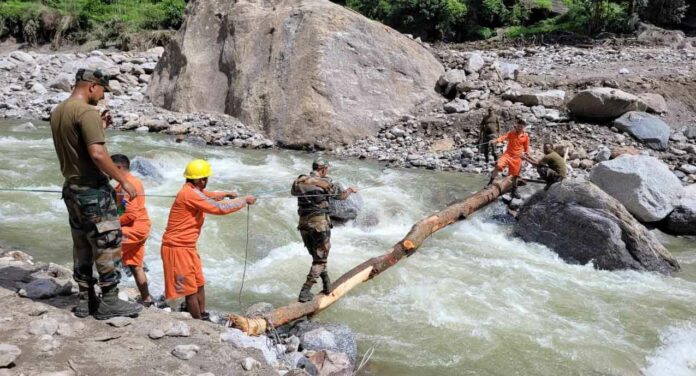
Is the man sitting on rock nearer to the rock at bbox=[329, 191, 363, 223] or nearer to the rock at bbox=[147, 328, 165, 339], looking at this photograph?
the rock at bbox=[329, 191, 363, 223]

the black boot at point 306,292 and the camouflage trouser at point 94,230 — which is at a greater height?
the camouflage trouser at point 94,230

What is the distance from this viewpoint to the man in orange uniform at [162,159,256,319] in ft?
15.2

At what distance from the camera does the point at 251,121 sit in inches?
Answer: 611

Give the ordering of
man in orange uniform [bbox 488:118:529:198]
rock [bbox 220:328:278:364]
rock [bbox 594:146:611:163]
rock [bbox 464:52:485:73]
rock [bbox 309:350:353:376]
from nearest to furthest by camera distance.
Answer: rock [bbox 220:328:278:364] → rock [bbox 309:350:353:376] → man in orange uniform [bbox 488:118:529:198] → rock [bbox 594:146:611:163] → rock [bbox 464:52:485:73]

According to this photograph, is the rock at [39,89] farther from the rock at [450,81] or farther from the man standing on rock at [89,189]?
the man standing on rock at [89,189]

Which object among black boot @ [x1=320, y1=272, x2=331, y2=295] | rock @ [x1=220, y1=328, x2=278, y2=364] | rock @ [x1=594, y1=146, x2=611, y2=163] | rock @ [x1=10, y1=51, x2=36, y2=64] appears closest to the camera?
rock @ [x1=220, y1=328, x2=278, y2=364]

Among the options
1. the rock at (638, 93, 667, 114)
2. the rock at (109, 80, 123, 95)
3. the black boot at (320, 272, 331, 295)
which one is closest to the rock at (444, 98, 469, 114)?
the rock at (638, 93, 667, 114)

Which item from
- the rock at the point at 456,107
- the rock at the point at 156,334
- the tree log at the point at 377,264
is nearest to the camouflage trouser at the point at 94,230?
the rock at the point at 156,334

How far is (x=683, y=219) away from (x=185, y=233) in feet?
27.9

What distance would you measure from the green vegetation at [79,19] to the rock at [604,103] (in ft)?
79.1

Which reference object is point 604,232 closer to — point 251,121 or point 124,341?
point 124,341

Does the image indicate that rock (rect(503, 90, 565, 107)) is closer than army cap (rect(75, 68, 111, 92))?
No

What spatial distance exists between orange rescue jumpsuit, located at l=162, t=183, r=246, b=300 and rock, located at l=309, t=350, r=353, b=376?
3.87 feet

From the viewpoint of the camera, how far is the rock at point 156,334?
13.4ft
